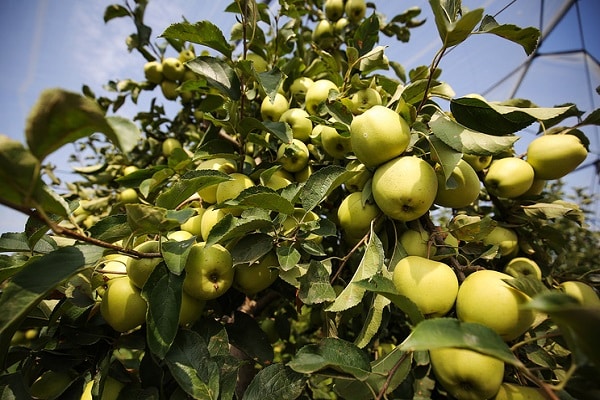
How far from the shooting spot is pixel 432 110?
926 millimetres

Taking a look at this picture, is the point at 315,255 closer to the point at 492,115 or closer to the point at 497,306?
the point at 497,306

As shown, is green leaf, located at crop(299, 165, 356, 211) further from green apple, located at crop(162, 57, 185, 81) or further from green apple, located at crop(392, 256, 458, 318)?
green apple, located at crop(162, 57, 185, 81)

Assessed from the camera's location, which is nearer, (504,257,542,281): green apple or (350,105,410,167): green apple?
(350,105,410,167): green apple

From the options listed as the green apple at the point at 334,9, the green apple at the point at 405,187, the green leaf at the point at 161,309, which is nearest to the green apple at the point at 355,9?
the green apple at the point at 334,9

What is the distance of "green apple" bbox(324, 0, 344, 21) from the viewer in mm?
1647

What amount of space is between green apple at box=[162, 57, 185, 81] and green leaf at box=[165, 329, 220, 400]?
141 cm

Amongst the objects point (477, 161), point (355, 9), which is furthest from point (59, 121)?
point (355, 9)

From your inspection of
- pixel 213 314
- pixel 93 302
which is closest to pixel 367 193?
pixel 213 314

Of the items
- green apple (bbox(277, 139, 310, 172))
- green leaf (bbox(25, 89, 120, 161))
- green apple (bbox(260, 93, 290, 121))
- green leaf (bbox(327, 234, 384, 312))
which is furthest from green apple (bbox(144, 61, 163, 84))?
green leaf (bbox(327, 234, 384, 312))

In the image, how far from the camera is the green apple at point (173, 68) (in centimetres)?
168

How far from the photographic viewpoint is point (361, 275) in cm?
75

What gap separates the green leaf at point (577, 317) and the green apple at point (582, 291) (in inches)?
25.9

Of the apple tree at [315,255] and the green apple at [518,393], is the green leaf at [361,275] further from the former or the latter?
the green apple at [518,393]

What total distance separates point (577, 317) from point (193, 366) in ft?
2.24
